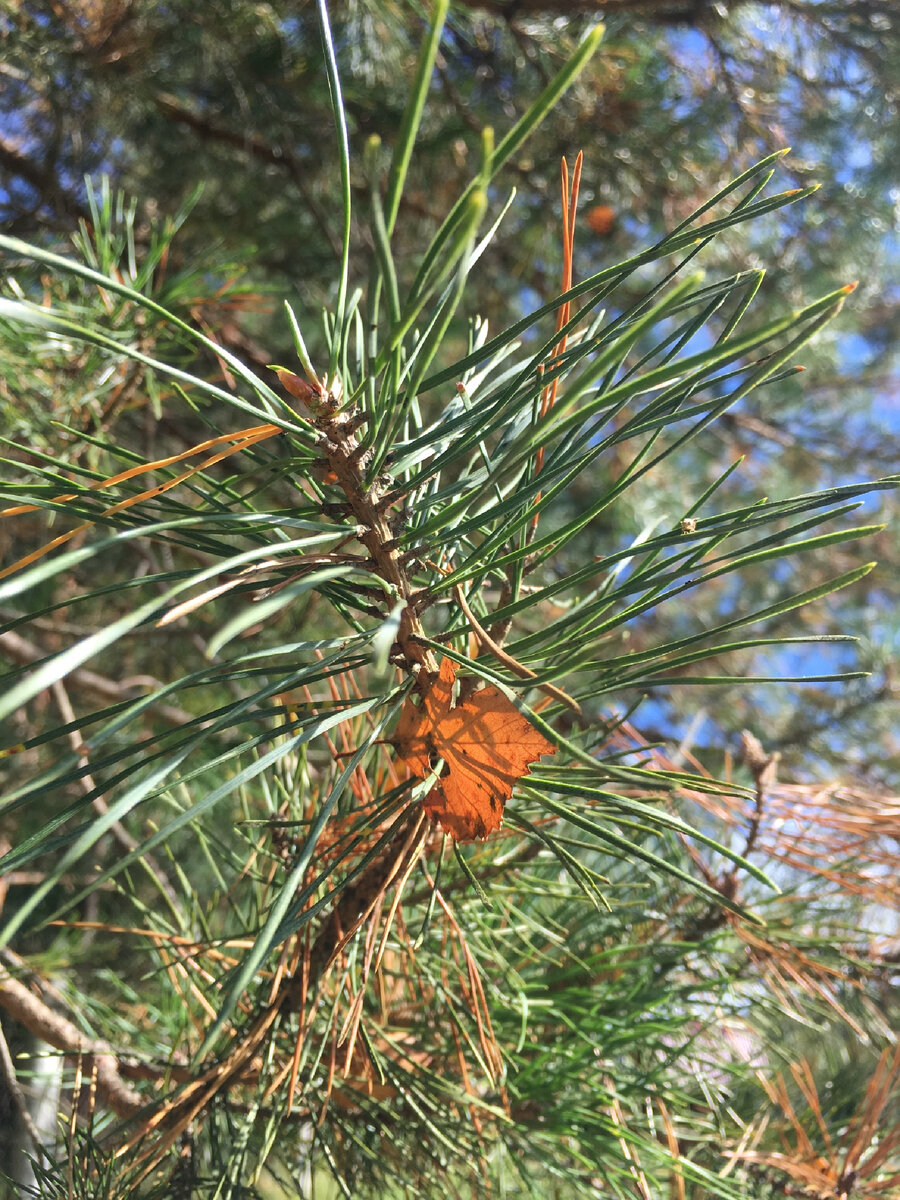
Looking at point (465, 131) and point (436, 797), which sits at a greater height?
point (465, 131)

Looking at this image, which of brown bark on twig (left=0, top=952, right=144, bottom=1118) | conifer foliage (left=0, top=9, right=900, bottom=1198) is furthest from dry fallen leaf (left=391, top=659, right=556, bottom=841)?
brown bark on twig (left=0, top=952, right=144, bottom=1118)

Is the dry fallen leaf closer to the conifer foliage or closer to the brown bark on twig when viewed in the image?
the conifer foliage

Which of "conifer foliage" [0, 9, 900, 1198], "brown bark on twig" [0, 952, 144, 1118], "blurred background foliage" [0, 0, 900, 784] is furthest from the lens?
"blurred background foliage" [0, 0, 900, 784]

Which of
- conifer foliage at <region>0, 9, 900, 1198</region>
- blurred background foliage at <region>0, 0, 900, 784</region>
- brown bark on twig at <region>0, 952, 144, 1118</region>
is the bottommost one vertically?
brown bark on twig at <region>0, 952, 144, 1118</region>

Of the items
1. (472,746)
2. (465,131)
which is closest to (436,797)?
(472,746)

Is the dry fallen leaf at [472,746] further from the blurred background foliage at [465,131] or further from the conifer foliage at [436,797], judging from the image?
the blurred background foliage at [465,131]

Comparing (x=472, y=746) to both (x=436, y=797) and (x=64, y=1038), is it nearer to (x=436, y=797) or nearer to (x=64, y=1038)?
(x=436, y=797)

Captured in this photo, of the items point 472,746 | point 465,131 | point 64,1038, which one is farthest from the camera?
point 465,131

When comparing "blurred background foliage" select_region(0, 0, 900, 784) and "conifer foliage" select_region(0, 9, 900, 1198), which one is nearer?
"conifer foliage" select_region(0, 9, 900, 1198)

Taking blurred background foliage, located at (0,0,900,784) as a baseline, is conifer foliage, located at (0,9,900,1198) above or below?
below
